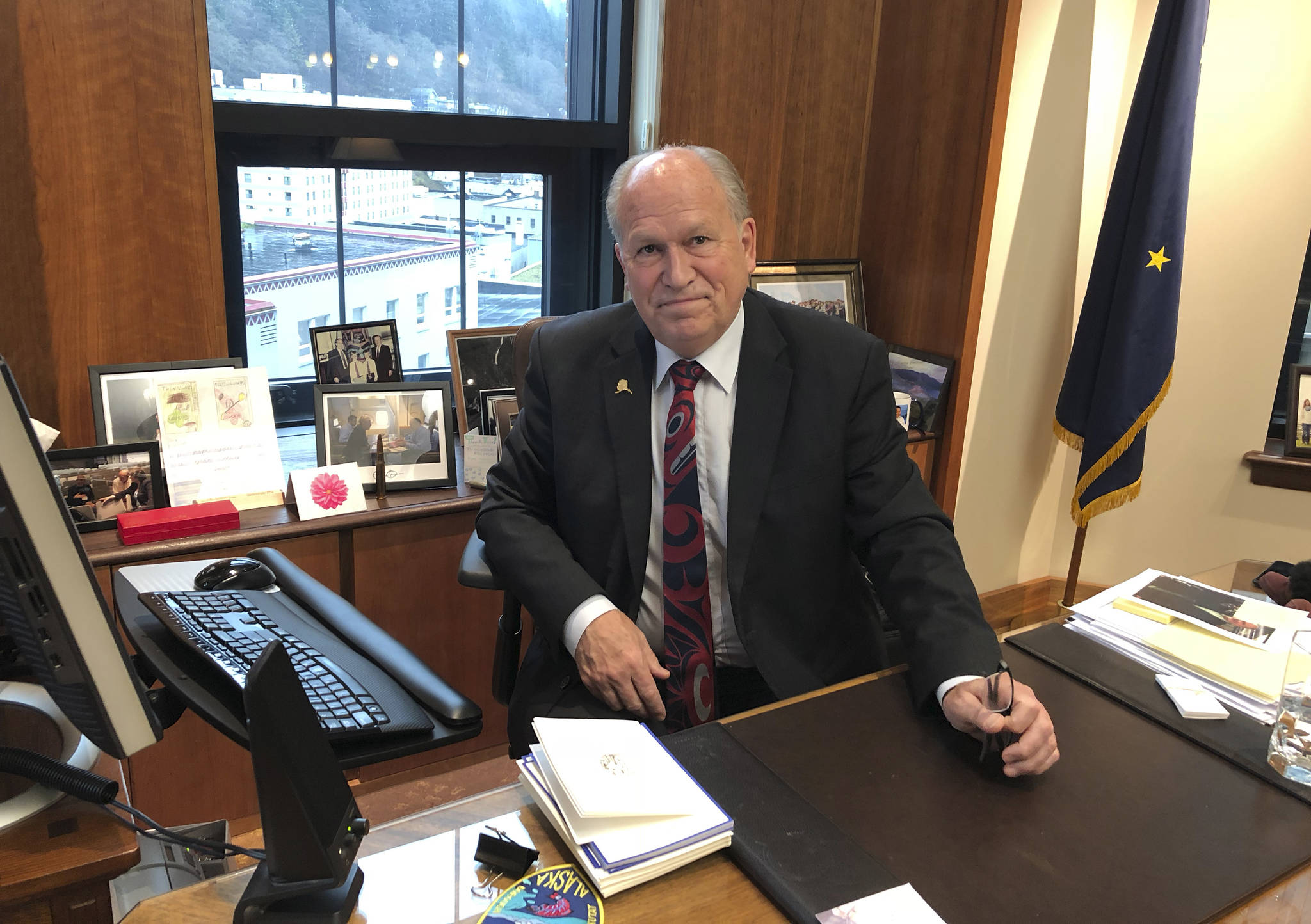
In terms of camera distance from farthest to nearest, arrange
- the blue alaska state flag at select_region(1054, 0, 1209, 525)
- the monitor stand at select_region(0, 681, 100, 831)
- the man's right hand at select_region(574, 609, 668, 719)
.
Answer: the blue alaska state flag at select_region(1054, 0, 1209, 525) < the man's right hand at select_region(574, 609, 668, 719) < the monitor stand at select_region(0, 681, 100, 831)

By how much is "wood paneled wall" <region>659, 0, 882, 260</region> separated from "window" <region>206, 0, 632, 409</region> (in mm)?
187

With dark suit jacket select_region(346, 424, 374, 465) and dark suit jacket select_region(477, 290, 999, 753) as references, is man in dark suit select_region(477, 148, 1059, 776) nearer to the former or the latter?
dark suit jacket select_region(477, 290, 999, 753)

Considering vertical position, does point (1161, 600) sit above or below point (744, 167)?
below

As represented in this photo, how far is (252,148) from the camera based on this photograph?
2.21 meters

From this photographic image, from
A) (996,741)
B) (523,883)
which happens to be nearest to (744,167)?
(996,741)

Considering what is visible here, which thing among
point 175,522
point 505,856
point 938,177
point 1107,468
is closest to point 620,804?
point 505,856

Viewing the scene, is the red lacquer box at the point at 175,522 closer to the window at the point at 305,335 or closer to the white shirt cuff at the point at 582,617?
the window at the point at 305,335

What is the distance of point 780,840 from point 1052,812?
31 centimetres

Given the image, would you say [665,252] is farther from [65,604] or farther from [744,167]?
[744,167]

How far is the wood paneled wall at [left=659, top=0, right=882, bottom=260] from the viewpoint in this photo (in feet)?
8.43

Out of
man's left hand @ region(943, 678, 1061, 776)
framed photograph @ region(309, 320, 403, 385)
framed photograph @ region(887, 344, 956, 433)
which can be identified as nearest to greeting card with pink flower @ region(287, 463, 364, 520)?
framed photograph @ region(309, 320, 403, 385)

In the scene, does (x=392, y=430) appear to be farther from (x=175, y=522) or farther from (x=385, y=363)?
(x=175, y=522)

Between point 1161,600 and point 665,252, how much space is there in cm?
96

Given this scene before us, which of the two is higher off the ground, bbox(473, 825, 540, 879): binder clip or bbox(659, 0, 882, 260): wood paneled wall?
bbox(659, 0, 882, 260): wood paneled wall
